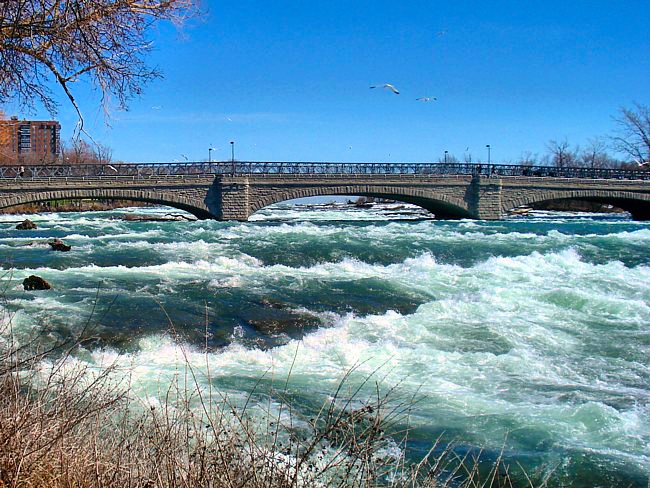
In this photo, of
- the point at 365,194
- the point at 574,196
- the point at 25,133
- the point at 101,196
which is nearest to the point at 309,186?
the point at 365,194

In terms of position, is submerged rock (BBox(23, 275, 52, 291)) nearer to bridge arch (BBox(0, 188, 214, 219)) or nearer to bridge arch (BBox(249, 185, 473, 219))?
bridge arch (BBox(0, 188, 214, 219))

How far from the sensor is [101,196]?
38.4 metres

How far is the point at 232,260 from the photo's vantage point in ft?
67.0

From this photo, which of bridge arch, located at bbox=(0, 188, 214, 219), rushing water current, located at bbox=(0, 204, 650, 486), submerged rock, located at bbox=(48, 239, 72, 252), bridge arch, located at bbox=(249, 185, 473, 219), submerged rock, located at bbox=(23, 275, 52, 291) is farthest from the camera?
bridge arch, located at bbox=(249, 185, 473, 219)

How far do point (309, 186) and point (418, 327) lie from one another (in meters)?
31.6

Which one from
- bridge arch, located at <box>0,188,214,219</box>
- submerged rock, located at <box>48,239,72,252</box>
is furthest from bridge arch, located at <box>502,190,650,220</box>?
submerged rock, located at <box>48,239,72,252</box>

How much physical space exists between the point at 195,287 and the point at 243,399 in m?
8.40

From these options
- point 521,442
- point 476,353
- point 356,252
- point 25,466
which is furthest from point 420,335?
point 356,252

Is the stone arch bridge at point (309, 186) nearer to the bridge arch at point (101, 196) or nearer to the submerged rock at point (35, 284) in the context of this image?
the bridge arch at point (101, 196)

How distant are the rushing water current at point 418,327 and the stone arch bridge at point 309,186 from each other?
14306mm

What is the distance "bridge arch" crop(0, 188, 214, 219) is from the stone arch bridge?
58 millimetres

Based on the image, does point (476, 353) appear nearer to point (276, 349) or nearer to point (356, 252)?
point (276, 349)

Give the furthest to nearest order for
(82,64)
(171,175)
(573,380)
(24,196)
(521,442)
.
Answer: (171,175) → (24,196) → (573,380) → (521,442) → (82,64)

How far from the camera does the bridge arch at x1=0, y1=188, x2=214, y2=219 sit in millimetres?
36594
